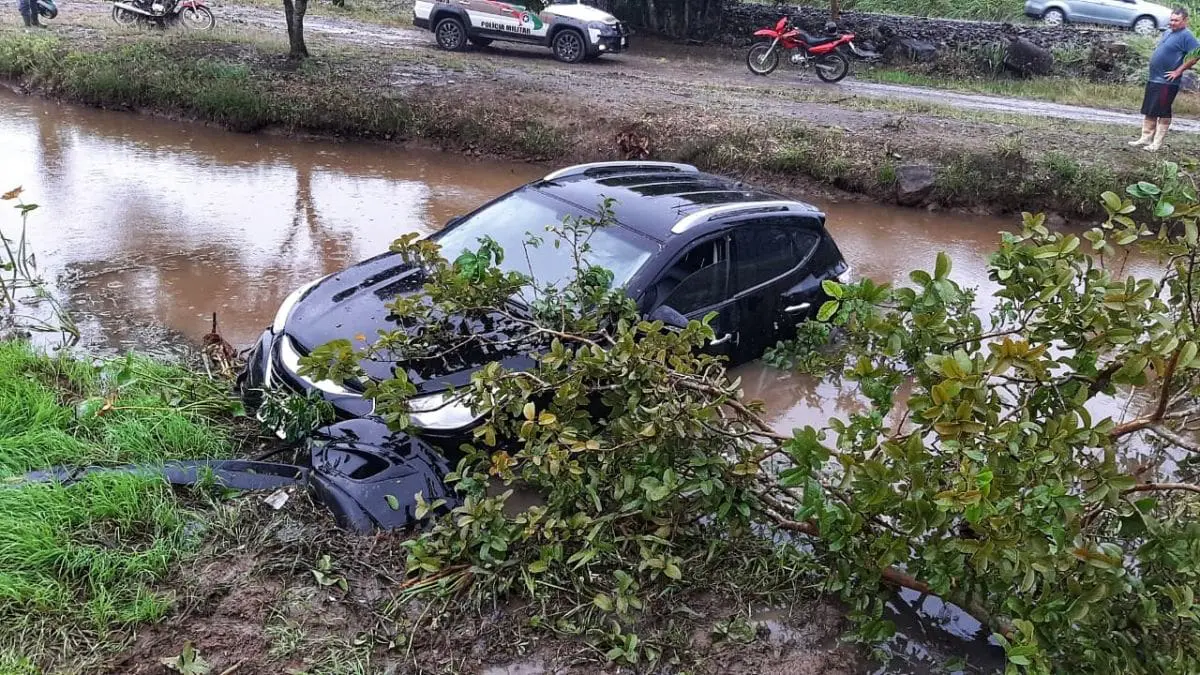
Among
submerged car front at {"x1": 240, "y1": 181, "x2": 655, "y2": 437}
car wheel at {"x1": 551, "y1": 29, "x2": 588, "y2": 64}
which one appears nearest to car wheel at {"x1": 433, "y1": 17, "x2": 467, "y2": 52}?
car wheel at {"x1": 551, "y1": 29, "x2": 588, "y2": 64}

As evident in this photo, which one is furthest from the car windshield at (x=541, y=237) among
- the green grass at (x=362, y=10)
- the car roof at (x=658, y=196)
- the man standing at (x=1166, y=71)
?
the green grass at (x=362, y=10)

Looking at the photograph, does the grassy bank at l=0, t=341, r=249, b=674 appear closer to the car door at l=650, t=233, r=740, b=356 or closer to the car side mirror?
the car side mirror

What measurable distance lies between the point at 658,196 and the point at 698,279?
72cm

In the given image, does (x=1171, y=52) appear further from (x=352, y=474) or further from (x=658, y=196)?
(x=352, y=474)

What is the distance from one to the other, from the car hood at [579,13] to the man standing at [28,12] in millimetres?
9460

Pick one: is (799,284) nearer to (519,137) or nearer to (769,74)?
(519,137)

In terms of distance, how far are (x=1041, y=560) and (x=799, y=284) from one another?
3.42m

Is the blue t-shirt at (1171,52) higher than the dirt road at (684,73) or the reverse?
higher

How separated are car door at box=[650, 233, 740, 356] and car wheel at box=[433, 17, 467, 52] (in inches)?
517

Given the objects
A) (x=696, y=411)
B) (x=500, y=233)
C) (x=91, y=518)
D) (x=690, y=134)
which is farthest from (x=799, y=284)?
(x=690, y=134)

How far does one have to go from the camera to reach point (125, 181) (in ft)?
Answer: 31.9

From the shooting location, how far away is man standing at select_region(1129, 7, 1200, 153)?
10742mm

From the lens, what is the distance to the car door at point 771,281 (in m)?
5.75

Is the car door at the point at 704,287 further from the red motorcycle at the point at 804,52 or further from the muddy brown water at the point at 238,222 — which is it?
the red motorcycle at the point at 804,52
